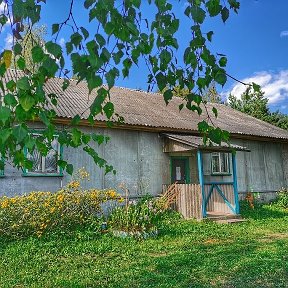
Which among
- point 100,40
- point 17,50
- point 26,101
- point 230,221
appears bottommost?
point 230,221

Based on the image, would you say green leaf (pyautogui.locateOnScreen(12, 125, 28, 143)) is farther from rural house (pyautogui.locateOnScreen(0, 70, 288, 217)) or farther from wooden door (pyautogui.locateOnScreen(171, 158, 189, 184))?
wooden door (pyautogui.locateOnScreen(171, 158, 189, 184))

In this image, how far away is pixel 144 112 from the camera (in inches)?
585

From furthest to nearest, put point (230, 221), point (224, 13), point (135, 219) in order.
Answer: point (230, 221) → point (135, 219) → point (224, 13)

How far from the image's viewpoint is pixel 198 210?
12203 mm

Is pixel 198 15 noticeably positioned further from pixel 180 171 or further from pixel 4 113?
pixel 180 171

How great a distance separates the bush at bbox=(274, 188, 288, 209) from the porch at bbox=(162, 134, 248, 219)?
10.4 feet

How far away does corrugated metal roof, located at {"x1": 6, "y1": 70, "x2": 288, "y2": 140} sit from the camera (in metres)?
12.6

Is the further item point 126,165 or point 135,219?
point 126,165

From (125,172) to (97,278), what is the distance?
23.5ft

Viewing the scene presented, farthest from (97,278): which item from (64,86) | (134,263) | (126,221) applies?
(64,86)

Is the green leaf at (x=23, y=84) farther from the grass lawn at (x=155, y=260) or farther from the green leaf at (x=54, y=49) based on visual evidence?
the grass lawn at (x=155, y=260)

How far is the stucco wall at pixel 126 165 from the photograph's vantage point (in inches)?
442

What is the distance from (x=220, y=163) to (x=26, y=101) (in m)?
14.8

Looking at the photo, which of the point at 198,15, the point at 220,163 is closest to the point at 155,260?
the point at 198,15
